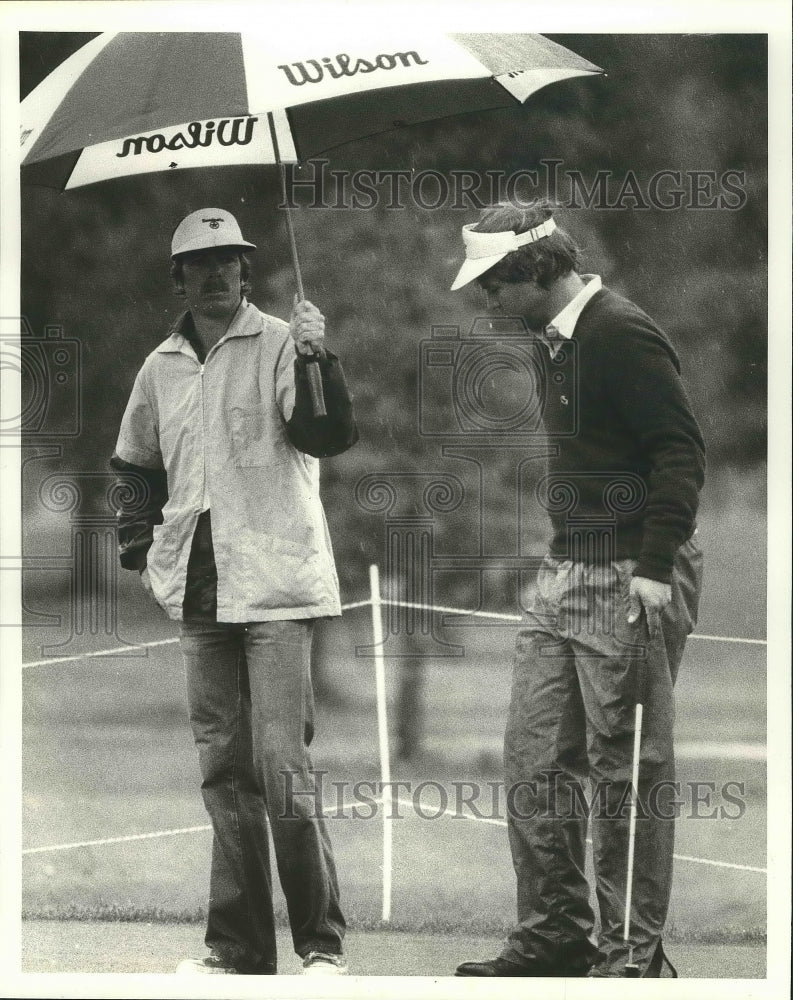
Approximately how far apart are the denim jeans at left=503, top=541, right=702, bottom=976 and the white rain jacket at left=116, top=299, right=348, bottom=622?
74cm

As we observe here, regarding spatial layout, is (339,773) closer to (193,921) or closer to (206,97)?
(193,921)

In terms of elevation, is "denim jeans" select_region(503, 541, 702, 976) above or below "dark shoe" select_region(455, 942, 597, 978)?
above

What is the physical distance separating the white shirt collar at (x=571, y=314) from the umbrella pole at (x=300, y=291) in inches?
31.2

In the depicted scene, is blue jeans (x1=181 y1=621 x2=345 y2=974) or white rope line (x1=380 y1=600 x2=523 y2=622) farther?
white rope line (x1=380 y1=600 x2=523 y2=622)

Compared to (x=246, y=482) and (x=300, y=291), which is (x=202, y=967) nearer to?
(x=246, y=482)

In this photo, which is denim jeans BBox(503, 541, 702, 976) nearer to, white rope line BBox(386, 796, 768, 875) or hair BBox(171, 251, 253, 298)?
white rope line BBox(386, 796, 768, 875)

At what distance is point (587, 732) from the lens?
5.17 m

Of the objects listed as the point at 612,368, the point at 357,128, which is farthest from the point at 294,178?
the point at 612,368

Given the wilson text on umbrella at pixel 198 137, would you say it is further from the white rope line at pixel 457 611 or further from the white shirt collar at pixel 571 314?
the white rope line at pixel 457 611

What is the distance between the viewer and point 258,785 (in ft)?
17.2

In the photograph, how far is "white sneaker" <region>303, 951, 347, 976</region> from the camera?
5.30 meters

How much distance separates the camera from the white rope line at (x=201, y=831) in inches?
209

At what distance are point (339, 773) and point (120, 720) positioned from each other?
766 mm

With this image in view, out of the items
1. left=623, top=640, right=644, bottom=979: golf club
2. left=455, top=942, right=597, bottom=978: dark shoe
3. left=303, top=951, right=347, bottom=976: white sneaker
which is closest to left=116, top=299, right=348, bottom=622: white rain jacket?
left=623, top=640, right=644, bottom=979: golf club
